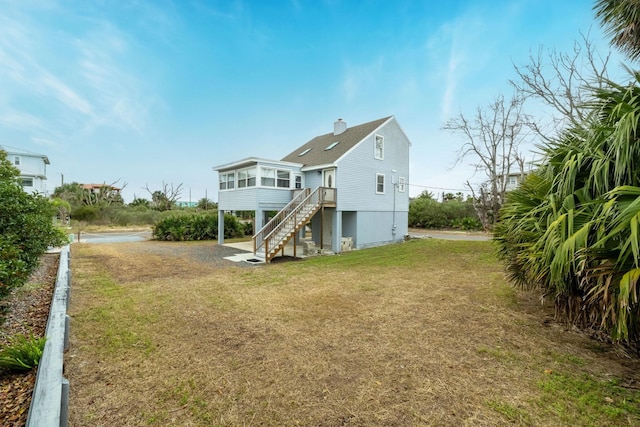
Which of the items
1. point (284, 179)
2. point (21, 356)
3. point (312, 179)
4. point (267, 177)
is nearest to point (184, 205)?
point (284, 179)

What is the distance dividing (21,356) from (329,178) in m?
12.2

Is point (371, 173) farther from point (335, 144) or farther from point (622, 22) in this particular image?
point (622, 22)

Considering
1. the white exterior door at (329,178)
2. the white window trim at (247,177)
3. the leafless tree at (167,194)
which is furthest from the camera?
the leafless tree at (167,194)

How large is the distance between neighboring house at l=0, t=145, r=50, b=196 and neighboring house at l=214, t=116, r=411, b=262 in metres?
33.5

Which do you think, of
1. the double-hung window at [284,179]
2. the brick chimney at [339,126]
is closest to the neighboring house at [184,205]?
the brick chimney at [339,126]

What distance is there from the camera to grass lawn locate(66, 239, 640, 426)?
2.72m

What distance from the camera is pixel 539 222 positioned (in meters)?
4.30

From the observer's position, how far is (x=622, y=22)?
500 cm

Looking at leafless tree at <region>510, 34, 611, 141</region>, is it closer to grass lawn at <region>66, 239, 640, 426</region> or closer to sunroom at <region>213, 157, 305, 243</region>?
grass lawn at <region>66, 239, 640, 426</region>

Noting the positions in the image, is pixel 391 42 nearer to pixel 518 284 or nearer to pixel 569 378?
pixel 518 284

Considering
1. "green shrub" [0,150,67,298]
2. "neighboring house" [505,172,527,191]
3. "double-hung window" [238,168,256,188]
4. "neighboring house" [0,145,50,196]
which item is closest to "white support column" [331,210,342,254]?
"double-hung window" [238,168,256,188]

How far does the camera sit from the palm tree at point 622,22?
4.68 m

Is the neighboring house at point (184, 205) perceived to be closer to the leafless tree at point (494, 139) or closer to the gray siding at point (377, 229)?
the gray siding at point (377, 229)

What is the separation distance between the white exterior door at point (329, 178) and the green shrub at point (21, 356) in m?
11.6
